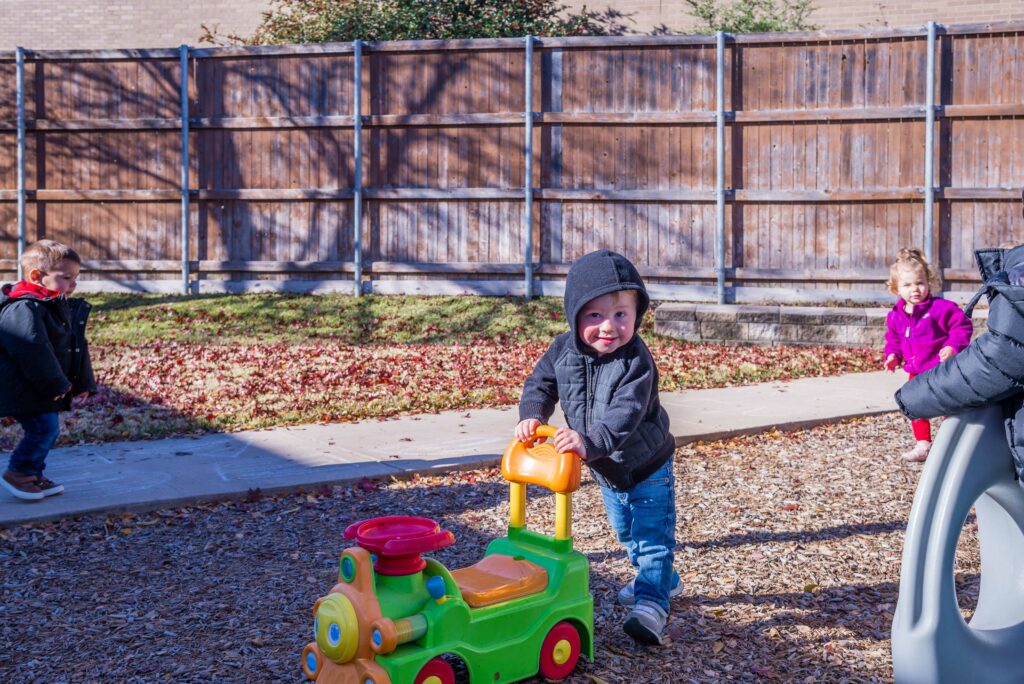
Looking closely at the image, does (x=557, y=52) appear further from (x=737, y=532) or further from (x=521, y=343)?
(x=737, y=532)

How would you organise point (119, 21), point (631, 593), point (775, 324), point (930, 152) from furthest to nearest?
1. point (119, 21)
2. point (930, 152)
3. point (775, 324)
4. point (631, 593)

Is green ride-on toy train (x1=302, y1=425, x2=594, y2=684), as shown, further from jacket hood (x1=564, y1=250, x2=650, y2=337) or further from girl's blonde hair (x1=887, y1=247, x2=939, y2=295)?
girl's blonde hair (x1=887, y1=247, x2=939, y2=295)

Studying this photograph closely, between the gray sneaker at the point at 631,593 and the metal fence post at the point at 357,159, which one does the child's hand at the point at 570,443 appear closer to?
the gray sneaker at the point at 631,593

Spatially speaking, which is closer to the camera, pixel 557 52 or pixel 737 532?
pixel 737 532

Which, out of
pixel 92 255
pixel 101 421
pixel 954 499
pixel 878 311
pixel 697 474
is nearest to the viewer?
pixel 954 499

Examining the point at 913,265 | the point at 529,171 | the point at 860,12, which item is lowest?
the point at 913,265

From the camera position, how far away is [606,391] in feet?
11.8

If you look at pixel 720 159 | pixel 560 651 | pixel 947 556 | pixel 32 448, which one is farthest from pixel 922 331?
pixel 720 159

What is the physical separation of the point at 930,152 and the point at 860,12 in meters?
6.34

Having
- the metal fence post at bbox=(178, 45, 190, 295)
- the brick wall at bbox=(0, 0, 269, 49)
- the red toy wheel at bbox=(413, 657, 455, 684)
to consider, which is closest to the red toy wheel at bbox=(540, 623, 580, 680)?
the red toy wheel at bbox=(413, 657, 455, 684)

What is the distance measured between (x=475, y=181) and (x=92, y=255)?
16.6 ft

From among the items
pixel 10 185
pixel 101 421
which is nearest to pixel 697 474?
pixel 101 421

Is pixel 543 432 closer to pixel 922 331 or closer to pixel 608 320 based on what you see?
pixel 608 320

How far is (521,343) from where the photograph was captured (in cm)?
1088
